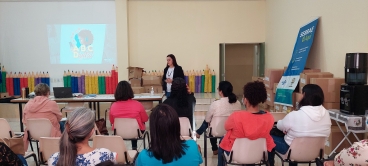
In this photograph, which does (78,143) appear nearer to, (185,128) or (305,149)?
(185,128)

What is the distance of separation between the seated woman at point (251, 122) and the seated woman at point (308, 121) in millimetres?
245

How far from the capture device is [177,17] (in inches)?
314

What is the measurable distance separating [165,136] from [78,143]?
53 cm

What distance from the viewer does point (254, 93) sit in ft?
7.97

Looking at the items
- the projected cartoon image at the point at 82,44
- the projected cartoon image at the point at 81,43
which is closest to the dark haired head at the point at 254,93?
the projected cartoon image at the point at 81,43

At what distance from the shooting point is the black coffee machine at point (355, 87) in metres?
3.18

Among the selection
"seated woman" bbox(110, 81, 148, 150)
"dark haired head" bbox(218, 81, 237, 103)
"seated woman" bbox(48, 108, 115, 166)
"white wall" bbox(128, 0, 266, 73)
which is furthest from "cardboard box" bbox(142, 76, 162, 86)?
"seated woman" bbox(48, 108, 115, 166)

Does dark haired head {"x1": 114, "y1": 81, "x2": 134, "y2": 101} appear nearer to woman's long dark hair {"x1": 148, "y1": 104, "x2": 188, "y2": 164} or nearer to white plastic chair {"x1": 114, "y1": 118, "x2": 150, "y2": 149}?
white plastic chair {"x1": 114, "y1": 118, "x2": 150, "y2": 149}

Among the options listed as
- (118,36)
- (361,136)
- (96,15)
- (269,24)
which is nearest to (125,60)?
(118,36)

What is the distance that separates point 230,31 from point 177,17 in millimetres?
1582

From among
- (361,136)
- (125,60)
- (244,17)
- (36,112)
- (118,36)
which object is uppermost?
(244,17)

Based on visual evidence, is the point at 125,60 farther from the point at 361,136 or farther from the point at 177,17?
the point at 361,136

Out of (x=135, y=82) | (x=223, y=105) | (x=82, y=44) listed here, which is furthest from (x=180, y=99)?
(x=82, y=44)

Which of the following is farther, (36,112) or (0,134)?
(36,112)
